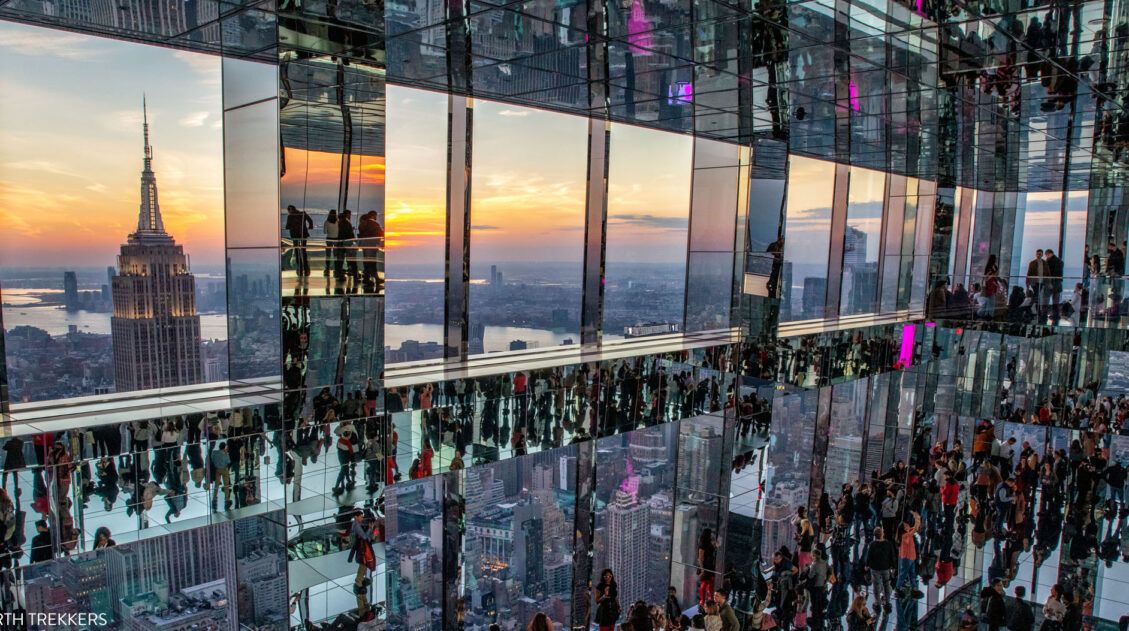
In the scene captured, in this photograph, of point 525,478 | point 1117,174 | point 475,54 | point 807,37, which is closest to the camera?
point 807,37

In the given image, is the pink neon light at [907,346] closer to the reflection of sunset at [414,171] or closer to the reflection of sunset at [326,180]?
the reflection of sunset at [414,171]

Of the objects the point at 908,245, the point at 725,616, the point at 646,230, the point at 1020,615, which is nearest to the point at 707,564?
the point at 725,616

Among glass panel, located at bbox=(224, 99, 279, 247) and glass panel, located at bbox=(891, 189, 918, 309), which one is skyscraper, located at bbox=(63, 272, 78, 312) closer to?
glass panel, located at bbox=(224, 99, 279, 247)

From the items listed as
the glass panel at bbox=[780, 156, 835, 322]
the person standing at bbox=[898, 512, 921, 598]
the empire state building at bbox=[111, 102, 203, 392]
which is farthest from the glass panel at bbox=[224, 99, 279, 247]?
the glass panel at bbox=[780, 156, 835, 322]

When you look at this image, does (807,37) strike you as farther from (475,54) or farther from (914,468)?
(914,468)

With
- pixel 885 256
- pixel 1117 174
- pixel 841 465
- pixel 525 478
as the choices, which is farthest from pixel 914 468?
pixel 525 478

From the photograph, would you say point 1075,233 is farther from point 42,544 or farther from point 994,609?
point 42,544

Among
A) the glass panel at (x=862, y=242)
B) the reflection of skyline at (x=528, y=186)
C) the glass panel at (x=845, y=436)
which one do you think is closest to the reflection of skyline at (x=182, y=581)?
the reflection of skyline at (x=528, y=186)

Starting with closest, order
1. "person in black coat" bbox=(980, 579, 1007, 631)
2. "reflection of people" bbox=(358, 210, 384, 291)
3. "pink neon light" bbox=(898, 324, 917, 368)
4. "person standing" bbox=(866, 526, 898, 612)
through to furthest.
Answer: "reflection of people" bbox=(358, 210, 384, 291) < "person in black coat" bbox=(980, 579, 1007, 631) < "person standing" bbox=(866, 526, 898, 612) < "pink neon light" bbox=(898, 324, 917, 368)
